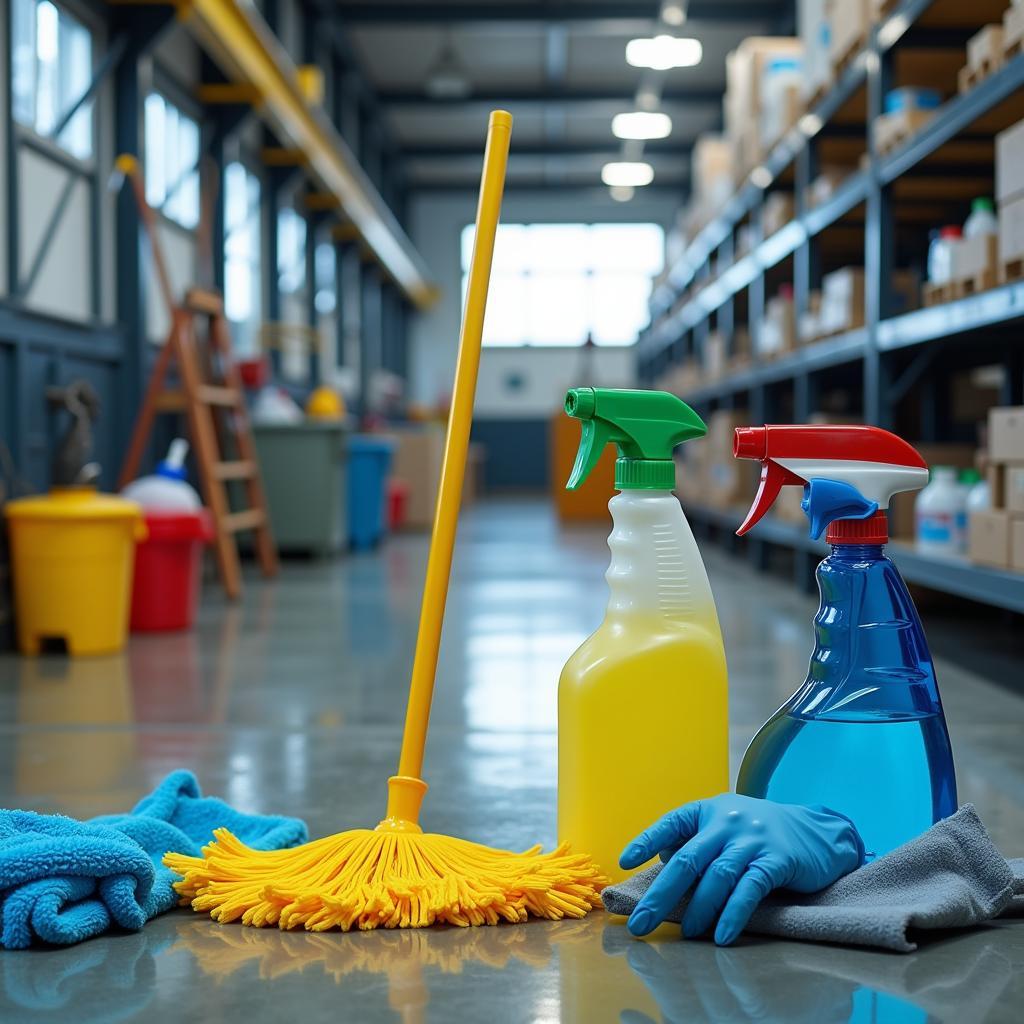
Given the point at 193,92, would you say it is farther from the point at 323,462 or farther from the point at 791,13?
the point at 791,13

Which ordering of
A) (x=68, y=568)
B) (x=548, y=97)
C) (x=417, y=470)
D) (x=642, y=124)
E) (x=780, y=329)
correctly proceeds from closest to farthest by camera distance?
(x=68, y=568), (x=780, y=329), (x=417, y=470), (x=642, y=124), (x=548, y=97)

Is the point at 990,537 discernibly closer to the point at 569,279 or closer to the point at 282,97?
the point at 282,97

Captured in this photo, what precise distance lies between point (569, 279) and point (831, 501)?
17.4 m

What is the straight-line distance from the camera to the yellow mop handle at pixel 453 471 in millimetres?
1442

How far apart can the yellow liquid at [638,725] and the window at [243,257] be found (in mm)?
6852

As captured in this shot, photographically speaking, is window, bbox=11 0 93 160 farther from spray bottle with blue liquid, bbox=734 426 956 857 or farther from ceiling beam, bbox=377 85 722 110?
ceiling beam, bbox=377 85 722 110

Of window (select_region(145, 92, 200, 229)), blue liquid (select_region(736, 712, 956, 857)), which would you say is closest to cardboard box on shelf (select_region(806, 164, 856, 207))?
window (select_region(145, 92, 200, 229))

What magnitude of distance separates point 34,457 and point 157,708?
2.24 m

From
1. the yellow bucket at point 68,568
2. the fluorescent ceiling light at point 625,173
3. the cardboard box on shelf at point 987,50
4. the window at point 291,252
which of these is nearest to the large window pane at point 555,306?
the fluorescent ceiling light at point 625,173

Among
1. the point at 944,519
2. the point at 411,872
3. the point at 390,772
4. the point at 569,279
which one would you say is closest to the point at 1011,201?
the point at 944,519

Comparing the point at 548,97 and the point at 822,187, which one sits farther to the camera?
the point at 548,97

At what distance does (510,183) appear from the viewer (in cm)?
1761

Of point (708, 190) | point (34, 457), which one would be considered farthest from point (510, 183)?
point (34, 457)

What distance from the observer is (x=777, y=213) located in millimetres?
5672
